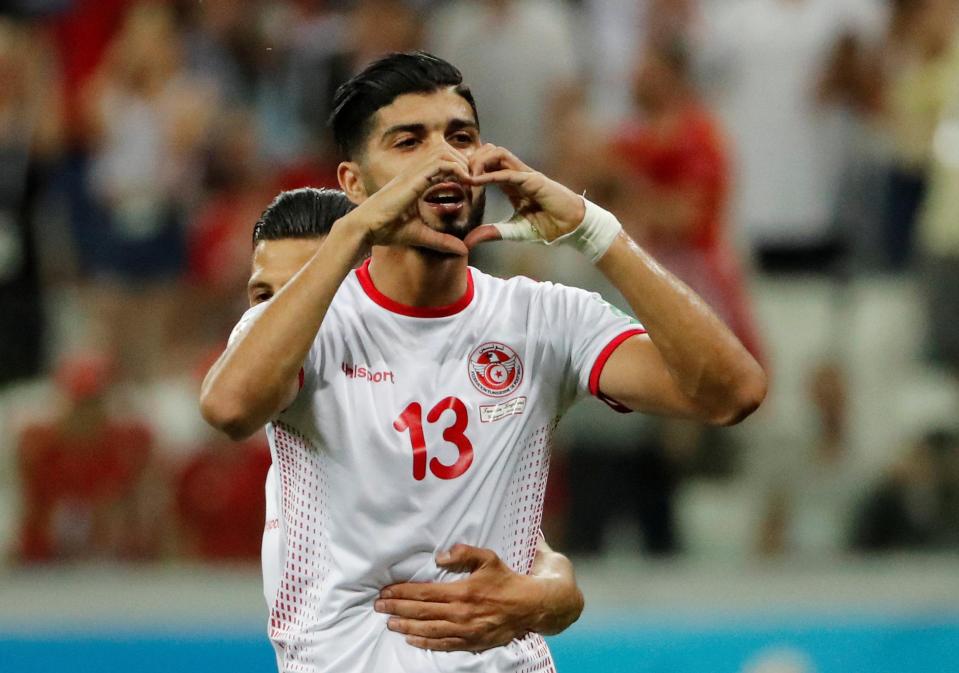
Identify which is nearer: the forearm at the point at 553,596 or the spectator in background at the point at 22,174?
the forearm at the point at 553,596

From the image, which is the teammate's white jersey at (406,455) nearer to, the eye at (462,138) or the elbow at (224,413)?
the elbow at (224,413)

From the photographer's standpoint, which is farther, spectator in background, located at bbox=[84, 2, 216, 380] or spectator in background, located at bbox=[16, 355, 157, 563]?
spectator in background, located at bbox=[84, 2, 216, 380]

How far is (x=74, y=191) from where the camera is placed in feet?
26.7

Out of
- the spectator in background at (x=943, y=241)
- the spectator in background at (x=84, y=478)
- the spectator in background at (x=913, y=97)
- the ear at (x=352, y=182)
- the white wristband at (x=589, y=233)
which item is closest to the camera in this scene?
the white wristband at (x=589, y=233)

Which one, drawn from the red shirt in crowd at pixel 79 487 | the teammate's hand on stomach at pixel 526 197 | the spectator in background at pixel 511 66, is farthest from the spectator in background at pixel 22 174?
the teammate's hand on stomach at pixel 526 197

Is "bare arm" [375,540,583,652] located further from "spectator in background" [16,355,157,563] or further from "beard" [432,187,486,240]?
"spectator in background" [16,355,157,563]

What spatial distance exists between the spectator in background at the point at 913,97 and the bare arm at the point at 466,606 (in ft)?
15.8

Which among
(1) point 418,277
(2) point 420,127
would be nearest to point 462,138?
(2) point 420,127

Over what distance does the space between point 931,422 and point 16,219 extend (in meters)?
4.54

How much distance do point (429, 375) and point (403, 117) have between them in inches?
22.6

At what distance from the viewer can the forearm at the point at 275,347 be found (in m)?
3.29

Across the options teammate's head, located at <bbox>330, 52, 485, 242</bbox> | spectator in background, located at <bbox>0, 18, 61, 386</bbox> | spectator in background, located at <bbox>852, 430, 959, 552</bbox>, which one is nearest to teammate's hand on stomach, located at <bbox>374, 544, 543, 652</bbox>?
teammate's head, located at <bbox>330, 52, 485, 242</bbox>

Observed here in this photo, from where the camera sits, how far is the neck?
3.62 m

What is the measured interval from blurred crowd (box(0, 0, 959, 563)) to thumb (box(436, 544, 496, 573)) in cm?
359
